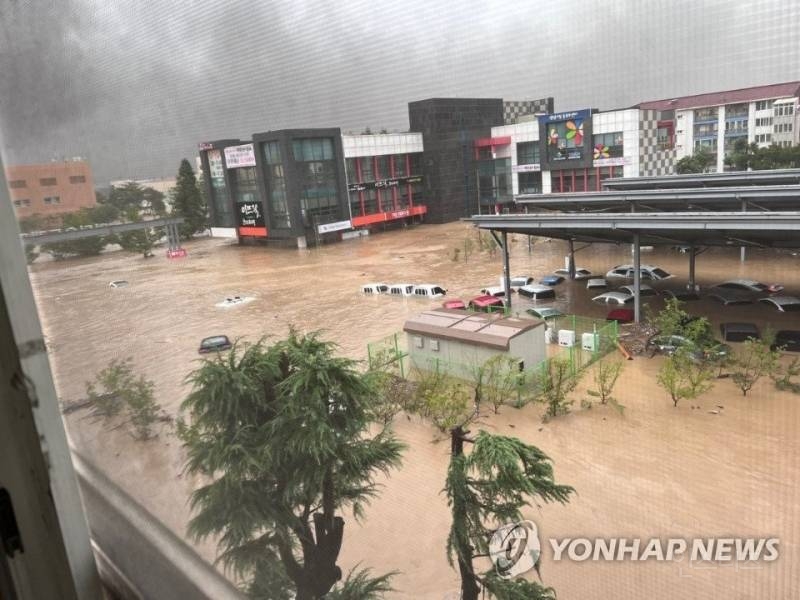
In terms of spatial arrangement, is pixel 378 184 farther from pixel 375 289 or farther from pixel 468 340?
pixel 468 340

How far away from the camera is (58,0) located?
542mm

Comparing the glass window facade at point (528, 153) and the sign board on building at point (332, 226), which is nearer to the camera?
the glass window facade at point (528, 153)

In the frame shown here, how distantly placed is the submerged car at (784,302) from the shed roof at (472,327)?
101 inches

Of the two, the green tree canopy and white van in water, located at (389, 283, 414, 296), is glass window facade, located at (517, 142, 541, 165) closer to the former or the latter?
the green tree canopy

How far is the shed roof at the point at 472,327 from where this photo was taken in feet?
6.46

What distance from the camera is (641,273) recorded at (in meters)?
4.71

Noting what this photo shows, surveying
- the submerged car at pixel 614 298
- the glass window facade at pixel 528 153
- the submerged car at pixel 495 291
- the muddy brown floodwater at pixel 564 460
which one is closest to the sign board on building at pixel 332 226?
the submerged car at pixel 495 291

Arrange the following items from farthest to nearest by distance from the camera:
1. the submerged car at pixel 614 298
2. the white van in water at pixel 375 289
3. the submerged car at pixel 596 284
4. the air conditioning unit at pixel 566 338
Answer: the white van in water at pixel 375 289, the submerged car at pixel 596 284, the submerged car at pixel 614 298, the air conditioning unit at pixel 566 338

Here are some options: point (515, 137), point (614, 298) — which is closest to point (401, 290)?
point (614, 298)

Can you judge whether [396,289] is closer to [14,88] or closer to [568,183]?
[568,183]

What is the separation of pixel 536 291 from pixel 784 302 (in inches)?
76.6

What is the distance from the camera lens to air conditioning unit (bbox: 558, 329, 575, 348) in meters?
2.97

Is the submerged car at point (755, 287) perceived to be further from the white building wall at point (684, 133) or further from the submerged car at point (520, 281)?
the white building wall at point (684, 133)

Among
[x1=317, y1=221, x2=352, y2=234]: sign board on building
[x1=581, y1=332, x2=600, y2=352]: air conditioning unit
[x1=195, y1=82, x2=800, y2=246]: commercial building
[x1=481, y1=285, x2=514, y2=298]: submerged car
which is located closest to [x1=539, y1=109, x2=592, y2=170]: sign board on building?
[x1=195, y1=82, x2=800, y2=246]: commercial building
